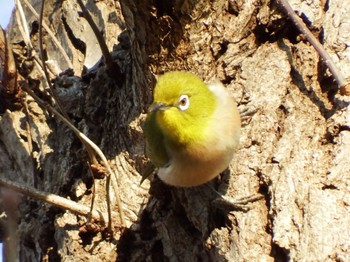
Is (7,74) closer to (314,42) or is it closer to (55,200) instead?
(55,200)

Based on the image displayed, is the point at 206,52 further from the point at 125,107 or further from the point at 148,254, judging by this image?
the point at 148,254

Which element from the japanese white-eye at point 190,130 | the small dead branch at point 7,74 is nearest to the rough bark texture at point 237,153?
A: the japanese white-eye at point 190,130

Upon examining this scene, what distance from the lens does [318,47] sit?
3301 mm

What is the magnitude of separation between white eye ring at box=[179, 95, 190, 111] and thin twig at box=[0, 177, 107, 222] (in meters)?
0.71

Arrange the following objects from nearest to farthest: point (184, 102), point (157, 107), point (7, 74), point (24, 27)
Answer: point (157, 107) < point (184, 102) < point (7, 74) < point (24, 27)

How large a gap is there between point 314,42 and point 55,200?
1498mm

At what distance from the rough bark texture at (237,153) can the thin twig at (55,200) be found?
86 mm

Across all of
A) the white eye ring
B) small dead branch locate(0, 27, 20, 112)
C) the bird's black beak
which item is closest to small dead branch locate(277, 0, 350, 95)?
the white eye ring

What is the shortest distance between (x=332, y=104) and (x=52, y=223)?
164 cm

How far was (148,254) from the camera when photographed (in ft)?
11.5

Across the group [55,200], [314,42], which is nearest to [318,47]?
[314,42]

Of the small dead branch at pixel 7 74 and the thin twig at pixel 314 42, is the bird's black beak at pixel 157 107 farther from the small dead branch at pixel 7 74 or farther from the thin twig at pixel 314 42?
the small dead branch at pixel 7 74

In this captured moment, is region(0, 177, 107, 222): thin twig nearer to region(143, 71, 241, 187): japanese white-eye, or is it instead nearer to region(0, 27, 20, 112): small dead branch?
region(143, 71, 241, 187): japanese white-eye

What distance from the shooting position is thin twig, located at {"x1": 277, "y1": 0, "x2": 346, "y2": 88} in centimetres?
319
